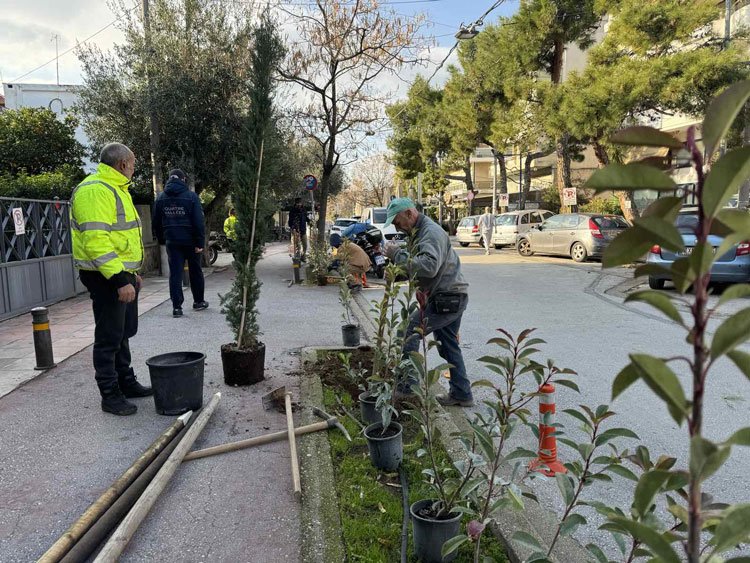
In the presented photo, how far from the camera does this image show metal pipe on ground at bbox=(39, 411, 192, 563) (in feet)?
8.24

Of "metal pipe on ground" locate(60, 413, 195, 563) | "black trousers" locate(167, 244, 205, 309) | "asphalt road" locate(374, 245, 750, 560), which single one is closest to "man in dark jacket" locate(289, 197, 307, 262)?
"asphalt road" locate(374, 245, 750, 560)

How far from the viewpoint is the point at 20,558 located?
267cm

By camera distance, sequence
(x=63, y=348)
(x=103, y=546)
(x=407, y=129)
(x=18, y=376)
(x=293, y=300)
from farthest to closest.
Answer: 1. (x=407, y=129)
2. (x=293, y=300)
3. (x=63, y=348)
4. (x=18, y=376)
5. (x=103, y=546)

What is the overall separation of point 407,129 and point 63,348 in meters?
37.6

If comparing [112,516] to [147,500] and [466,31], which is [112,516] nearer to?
[147,500]

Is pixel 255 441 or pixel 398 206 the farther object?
pixel 398 206

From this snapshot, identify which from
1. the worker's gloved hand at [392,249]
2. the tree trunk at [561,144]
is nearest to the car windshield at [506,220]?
the tree trunk at [561,144]

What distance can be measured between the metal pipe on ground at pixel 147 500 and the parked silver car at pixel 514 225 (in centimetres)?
2115

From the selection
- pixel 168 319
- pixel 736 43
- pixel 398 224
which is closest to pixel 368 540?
pixel 398 224

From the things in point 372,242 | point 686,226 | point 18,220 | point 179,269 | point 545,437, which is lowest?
point 545,437

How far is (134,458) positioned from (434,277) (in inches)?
102

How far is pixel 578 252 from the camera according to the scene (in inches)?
699

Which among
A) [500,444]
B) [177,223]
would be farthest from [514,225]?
[500,444]

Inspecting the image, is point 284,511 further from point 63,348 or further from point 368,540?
point 63,348
